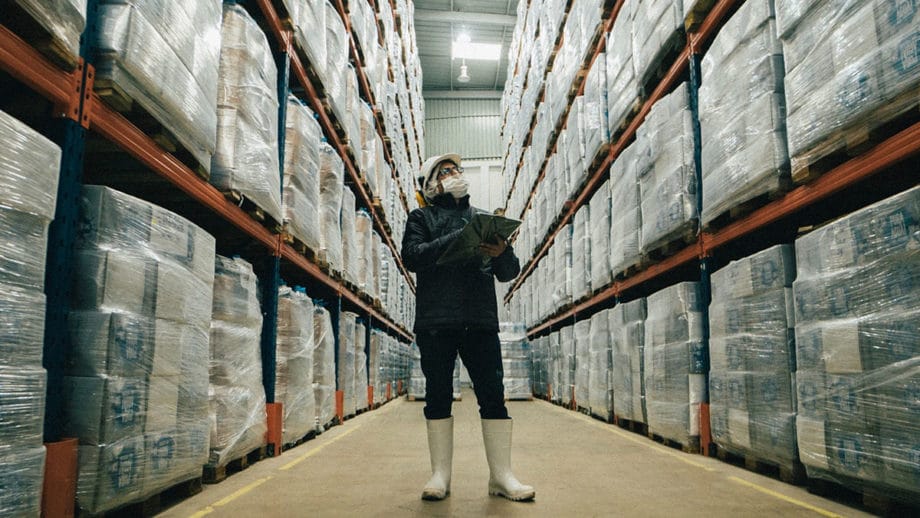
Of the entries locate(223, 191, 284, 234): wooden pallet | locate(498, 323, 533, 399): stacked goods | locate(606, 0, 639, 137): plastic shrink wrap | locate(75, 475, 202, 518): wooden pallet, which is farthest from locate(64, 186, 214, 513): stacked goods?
locate(498, 323, 533, 399): stacked goods

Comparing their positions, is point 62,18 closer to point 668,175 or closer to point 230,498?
point 230,498

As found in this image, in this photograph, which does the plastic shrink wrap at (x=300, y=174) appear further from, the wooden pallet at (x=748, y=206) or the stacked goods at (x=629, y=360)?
the wooden pallet at (x=748, y=206)

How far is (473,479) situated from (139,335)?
1.99m

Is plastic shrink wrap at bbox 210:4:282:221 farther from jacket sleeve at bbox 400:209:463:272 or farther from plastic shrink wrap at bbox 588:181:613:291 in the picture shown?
plastic shrink wrap at bbox 588:181:613:291

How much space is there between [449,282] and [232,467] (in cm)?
189

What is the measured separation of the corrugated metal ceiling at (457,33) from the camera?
1655cm

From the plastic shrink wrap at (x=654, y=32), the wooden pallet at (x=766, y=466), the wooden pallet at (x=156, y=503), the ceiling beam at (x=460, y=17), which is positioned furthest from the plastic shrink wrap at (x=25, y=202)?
the ceiling beam at (x=460, y=17)

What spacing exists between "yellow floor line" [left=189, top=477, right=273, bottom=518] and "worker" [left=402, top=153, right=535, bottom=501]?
36.9 inches

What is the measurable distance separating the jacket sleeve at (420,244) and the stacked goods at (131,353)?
1043mm

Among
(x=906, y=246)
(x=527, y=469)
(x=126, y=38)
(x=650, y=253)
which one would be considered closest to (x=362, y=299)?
(x=650, y=253)

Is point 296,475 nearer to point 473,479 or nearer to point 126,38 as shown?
point 473,479

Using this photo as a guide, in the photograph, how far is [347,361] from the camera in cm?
677

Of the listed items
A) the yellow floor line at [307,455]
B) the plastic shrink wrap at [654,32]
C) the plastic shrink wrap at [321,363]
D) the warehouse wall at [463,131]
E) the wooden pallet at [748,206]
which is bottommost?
the yellow floor line at [307,455]

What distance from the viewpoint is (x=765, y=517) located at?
103 inches
